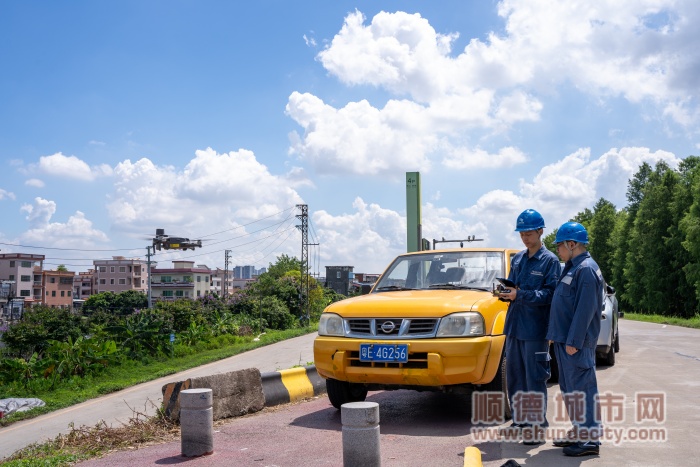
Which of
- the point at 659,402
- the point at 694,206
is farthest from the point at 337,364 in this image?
the point at 694,206

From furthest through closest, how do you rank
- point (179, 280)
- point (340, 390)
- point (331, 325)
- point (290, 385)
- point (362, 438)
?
point (179, 280)
point (290, 385)
point (340, 390)
point (331, 325)
point (362, 438)

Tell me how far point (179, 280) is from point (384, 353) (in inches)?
5535

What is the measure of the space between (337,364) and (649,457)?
2975 mm

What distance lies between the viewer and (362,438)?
4809 millimetres

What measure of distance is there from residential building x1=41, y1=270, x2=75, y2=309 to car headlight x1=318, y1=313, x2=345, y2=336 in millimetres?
124811

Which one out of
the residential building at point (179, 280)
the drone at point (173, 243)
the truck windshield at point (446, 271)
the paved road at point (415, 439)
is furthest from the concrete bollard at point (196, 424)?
the residential building at point (179, 280)

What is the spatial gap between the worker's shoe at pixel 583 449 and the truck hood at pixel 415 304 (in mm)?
1648

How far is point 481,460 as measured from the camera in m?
5.22

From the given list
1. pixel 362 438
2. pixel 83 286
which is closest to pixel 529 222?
pixel 362 438

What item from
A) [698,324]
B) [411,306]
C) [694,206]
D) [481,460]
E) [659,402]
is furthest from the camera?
[694,206]

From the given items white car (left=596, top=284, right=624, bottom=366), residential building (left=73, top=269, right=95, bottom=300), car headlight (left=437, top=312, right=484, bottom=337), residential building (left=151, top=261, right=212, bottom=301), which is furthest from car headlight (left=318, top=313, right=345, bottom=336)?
residential building (left=73, top=269, right=95, bottom=300)

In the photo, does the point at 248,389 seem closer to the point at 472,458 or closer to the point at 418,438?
the point at 418,438

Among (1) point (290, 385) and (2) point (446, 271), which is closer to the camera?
(2) point (446, 271)

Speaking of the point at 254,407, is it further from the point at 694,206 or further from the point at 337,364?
the point at 694,206
